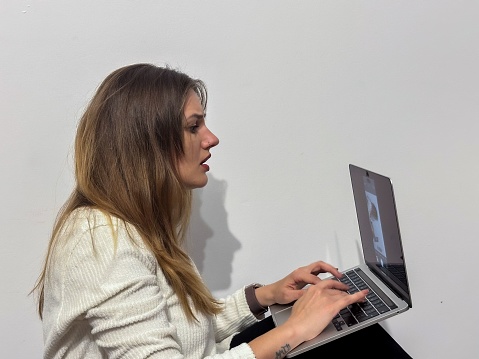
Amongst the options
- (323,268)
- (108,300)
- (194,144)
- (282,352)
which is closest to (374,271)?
(323,268)

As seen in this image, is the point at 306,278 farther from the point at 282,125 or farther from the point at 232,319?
the point at 282,125

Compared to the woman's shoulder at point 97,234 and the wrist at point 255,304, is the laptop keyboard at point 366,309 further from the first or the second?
the woman's shoulder at point 97,234

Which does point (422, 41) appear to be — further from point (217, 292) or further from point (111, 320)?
point (111, 320)

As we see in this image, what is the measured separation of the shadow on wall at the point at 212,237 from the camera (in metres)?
1.15

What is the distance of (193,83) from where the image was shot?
877 millimetres

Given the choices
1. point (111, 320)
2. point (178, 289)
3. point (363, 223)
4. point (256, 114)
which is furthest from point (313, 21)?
point (111, 320)

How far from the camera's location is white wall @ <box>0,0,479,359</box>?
1.04 m

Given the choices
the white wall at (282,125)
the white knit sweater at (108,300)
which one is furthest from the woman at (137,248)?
the white wall at (282,125)

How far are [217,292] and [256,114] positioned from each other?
0.47 metres

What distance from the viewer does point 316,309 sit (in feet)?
2.60

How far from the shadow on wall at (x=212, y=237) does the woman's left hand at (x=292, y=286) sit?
19 cm

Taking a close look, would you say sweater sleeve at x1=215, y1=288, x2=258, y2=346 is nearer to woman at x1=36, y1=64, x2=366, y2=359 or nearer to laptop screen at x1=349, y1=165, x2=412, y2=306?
woman at x1=36, y1=64, x2=366, y2=359

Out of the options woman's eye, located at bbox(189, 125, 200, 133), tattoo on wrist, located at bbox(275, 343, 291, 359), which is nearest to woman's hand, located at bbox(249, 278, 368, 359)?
tattoo on wrist, located at bbox(275, 343, 291, 359)

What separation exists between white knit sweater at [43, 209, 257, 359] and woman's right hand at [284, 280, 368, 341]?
0.31 ft
